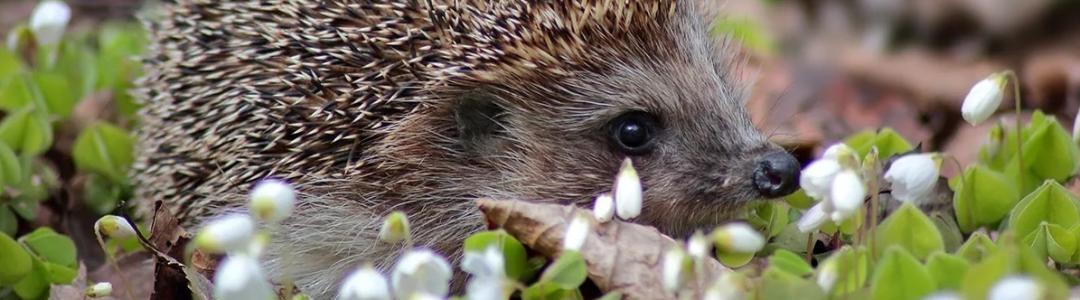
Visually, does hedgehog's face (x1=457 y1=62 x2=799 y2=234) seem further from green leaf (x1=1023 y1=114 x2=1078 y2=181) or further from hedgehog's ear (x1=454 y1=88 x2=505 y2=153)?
green leaf (x1=1023 y1=114 x2=1078 y2=181)

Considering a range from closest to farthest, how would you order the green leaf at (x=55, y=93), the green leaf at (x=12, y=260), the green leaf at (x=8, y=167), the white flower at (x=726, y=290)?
1. the white flower at (x=726, y=290)
2. the green leaf at (x=12, y=260)
3. the green leaf at (x=8, y=167)
4. the green leaf at (x=55, y=93)

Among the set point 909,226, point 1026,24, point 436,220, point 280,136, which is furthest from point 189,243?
point 1026,24

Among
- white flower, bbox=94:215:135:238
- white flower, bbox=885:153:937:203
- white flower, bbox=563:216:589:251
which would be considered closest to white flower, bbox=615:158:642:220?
white flower, bbox=563:216:589:251

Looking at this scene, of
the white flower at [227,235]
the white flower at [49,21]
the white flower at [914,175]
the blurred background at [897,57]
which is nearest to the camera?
the white flower at [227,235]

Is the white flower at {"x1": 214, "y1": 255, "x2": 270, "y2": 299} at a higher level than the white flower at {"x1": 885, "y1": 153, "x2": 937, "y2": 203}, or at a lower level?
lower

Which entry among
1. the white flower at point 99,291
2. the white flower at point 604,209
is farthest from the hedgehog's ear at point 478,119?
the white flower at point 99,291

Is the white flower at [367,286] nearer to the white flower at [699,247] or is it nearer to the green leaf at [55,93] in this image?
the white flower at [699,247]

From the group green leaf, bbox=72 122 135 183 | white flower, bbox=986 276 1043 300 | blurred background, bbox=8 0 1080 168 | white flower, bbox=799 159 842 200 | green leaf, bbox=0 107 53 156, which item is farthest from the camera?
blurred background, bbox=8 0 1080 168

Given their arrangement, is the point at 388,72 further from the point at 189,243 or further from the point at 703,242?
the point at 703,242
